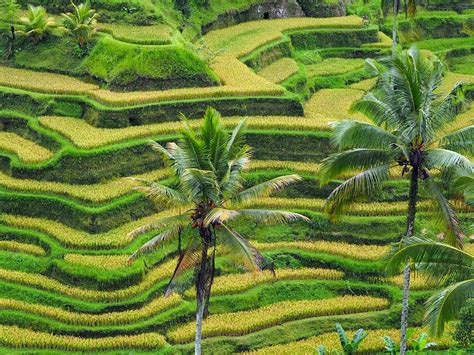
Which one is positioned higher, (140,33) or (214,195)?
(140,33)

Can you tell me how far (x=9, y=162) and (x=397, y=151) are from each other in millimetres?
18856

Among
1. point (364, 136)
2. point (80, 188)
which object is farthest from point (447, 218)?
point (80, 188)

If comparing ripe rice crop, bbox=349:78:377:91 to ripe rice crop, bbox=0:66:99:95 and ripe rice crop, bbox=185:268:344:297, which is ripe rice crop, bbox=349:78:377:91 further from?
ripe rice crop, bbox=185:268:344:297

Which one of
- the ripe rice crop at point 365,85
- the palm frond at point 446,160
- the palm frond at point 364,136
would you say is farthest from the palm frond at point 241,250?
the ripe rice crop at point 365,85

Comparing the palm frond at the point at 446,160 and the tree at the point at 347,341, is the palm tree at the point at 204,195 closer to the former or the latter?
the palm frond at the point at 446,160

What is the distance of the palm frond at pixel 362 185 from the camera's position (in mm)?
26156

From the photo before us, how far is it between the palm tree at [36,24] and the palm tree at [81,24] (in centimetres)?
124

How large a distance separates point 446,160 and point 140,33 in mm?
25002

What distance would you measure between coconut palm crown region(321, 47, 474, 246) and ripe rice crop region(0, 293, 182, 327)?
8221mm

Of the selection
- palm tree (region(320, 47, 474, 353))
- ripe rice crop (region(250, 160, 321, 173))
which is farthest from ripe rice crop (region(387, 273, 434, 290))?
palm tree (region(320, 47, 474, 353))

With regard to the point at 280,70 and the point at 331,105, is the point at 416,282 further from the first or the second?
the point at 280,70

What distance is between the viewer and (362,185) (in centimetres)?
2616

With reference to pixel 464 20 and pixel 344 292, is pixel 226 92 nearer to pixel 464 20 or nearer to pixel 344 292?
pixel 344 292

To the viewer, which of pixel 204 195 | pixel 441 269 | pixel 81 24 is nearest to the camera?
pixel 441 269
